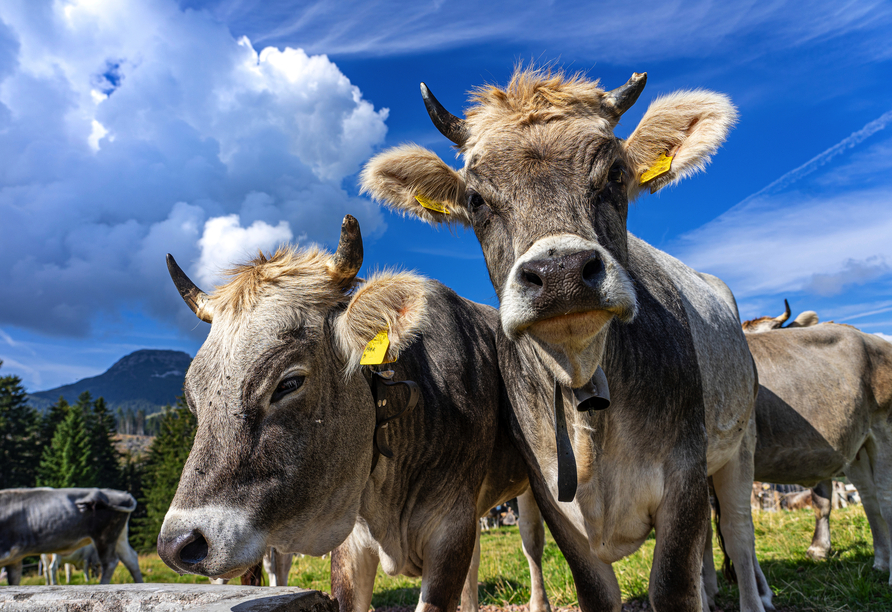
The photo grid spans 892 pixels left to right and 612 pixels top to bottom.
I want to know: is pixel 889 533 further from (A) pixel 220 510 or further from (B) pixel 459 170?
(A) pixel 220 510

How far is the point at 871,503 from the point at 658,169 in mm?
6585

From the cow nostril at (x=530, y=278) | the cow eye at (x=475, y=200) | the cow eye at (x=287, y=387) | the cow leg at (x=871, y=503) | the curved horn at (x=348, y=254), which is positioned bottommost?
the cow leg at (x=871, y=503)

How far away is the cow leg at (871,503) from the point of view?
6684 mm

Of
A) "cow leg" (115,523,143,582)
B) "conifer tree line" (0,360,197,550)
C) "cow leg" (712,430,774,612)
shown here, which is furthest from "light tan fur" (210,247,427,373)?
"conifer tree line" (0,360,197,550)

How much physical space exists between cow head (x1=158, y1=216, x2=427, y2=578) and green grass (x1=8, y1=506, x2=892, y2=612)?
12.4ft

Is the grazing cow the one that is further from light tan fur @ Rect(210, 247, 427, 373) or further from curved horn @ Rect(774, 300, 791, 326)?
curved horn @ Rect(774, 300, 791, 326)

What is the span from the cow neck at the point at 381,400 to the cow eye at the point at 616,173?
63.3 inches

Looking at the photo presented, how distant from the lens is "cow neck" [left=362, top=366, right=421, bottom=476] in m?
3.36

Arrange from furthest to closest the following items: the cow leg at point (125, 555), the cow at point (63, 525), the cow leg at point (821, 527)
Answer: the cow leg at point (125, 555), the cow at point (63, 525), the cow leg at point (821, 527)

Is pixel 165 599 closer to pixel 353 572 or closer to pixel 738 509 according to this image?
pixel 353 572

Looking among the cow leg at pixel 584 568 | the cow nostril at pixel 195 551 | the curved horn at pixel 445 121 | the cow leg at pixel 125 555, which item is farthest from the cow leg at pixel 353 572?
the cow leg at pixel 125 555

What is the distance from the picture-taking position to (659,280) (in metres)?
3.77

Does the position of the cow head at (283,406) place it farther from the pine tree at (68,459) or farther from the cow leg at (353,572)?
the pine tree at (68,459)

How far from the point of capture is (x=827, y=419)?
727 cm
